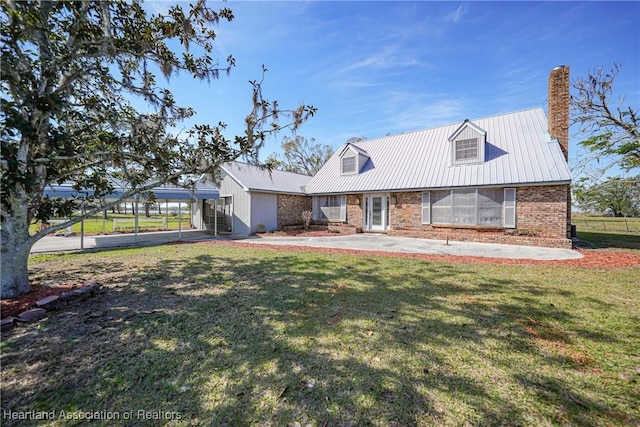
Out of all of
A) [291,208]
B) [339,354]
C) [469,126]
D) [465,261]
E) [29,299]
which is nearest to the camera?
[339,354]

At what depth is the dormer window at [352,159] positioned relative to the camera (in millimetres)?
17594

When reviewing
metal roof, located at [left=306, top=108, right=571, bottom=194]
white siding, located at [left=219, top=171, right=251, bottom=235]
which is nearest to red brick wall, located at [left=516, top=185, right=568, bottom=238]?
metal roof, located at [left=306, top=108, right=571, bottom=194]

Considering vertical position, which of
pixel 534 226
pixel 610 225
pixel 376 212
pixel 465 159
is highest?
pixel 465 159

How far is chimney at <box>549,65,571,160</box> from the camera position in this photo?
39.1 feet

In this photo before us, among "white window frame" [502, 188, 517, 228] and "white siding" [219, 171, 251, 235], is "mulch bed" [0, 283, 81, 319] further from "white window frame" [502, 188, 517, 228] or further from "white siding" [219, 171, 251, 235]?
"white window frame" [502, 188, 517, 228]

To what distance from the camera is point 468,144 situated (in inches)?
541

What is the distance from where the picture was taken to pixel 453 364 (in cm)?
286

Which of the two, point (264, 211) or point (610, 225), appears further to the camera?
point (610, 225)

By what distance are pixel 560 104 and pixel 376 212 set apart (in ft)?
33.1

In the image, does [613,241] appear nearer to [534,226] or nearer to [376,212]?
[534,226]

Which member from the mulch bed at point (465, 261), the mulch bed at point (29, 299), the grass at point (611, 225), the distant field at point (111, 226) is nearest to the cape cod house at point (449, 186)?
the mulch bed at point (465, 261)

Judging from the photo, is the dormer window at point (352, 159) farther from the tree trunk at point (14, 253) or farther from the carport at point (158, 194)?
the tree trunk at point (14, 253)

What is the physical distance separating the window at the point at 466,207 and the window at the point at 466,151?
2065 millimetres

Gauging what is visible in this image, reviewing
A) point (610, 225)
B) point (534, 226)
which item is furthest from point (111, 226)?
point (610, 225)
